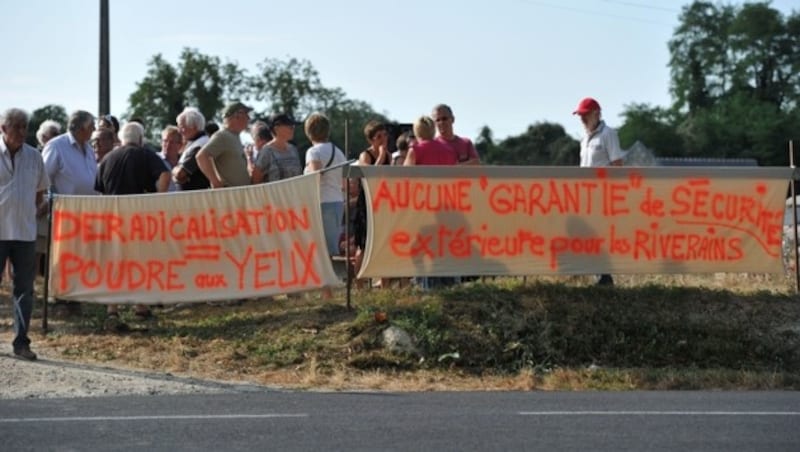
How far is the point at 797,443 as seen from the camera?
25.6 ft

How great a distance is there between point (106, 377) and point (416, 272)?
10.6 ft

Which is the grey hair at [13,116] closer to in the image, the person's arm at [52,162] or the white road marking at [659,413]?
the person's arm at [52,162]

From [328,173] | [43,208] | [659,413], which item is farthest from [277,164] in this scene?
[659,413]

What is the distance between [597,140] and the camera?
44.5 ft

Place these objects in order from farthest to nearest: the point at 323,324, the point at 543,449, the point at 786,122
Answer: the point at 786,122 → the point at 323,324 → the point at 543,449

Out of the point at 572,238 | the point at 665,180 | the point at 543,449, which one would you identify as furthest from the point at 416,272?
the point at 543,449

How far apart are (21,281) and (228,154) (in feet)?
8.60

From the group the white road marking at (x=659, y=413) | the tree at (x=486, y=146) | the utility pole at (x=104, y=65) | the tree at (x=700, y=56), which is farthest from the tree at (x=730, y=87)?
the white road marking at (x=659, y=413)

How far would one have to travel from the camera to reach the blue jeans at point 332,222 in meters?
13.0

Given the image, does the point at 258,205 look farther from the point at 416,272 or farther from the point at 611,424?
the point at 611,424

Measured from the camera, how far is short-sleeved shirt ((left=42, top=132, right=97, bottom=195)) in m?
13.3

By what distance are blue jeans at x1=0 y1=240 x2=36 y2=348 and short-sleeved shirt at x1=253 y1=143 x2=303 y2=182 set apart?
2797 mm

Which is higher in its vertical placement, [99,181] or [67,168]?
[67,168]

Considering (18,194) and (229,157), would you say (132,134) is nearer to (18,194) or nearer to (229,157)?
(229,157)
